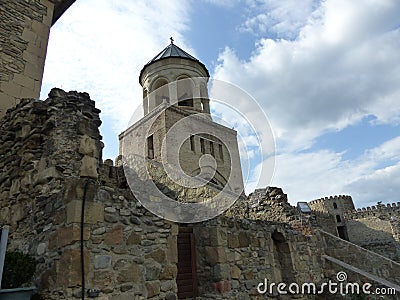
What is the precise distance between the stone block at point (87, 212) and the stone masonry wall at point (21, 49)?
3.91 m

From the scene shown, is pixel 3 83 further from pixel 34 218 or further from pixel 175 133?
pixel 175 133

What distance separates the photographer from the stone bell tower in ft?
49.7

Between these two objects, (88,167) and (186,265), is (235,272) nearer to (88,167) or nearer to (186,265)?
(186,265)

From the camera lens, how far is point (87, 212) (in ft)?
8.96

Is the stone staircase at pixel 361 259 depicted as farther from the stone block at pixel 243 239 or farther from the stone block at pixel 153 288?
the stone block at pixel 153 288

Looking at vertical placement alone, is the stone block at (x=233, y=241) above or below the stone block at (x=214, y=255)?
above

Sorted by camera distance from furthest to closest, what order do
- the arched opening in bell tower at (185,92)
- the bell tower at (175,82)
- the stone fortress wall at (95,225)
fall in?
the arched opening in bell tower at (185,92) < the bell tower at (175,82) < the stone fortress wall at (95,225)

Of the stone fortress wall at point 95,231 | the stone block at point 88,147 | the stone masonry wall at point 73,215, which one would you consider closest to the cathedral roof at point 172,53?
the stone fortress wall at point 95,231

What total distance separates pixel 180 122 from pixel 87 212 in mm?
13308

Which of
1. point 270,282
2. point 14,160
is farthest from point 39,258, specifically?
point 270,282

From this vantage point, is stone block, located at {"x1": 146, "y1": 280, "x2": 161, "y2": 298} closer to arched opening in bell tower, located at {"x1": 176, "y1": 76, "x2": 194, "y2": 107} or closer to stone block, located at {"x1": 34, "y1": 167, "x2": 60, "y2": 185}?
stone block, located at {"x1": 34, "y1": 167, "x2": 60, "y2": 185}

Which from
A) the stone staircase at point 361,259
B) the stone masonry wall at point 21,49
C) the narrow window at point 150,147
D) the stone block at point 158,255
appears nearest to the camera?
the stone block at point 158,255

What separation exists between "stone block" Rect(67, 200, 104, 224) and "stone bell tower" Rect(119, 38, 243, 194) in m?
11.7

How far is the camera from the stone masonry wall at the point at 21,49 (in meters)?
5.75
